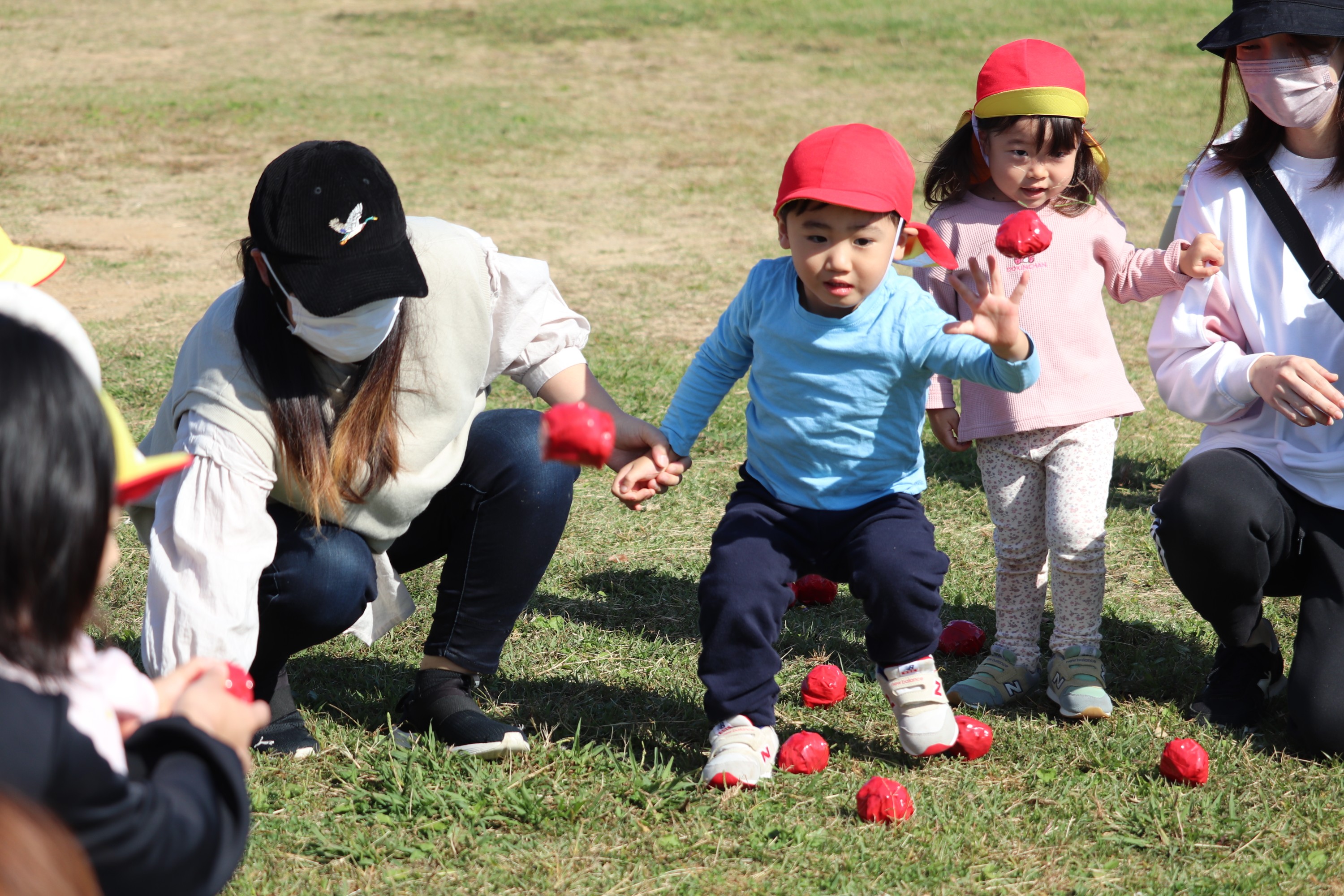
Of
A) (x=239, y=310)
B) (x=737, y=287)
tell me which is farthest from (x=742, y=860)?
(x=737, y=287)

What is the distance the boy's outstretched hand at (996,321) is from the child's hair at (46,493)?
6.00 feet

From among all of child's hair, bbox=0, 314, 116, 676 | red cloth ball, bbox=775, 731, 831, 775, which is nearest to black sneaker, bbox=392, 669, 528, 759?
red cloth ball, bbox=775, 731, 831, 775

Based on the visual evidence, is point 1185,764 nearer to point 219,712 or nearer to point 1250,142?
point 1250,142

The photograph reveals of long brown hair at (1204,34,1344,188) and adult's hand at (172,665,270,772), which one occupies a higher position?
long brown hair at (1204,34,1344,188)

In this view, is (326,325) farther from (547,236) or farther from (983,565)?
(547,236)

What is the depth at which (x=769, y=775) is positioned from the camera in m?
3.09

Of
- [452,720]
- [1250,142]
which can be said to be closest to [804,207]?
[1250,142]

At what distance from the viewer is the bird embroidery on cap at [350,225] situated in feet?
9.10

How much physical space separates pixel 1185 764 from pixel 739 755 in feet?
3.42

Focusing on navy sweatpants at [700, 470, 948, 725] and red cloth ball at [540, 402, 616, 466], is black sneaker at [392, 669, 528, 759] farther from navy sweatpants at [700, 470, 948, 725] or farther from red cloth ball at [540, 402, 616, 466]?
red cloth ball at [540, 402, 616, 466]

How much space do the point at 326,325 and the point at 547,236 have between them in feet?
22.4

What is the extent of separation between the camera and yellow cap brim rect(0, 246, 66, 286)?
8.87 feet

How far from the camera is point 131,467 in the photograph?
72.4 inches

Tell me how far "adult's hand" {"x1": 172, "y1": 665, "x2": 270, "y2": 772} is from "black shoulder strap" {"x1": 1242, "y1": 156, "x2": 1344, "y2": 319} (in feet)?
8.97
